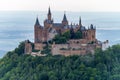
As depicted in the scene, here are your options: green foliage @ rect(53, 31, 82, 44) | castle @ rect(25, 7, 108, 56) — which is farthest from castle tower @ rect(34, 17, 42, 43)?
green foliage @ rect(53, 31, 82, 44)

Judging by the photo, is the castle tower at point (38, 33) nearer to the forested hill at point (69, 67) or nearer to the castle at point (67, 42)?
the castle at point (67, 42)

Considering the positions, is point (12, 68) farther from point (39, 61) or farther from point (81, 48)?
point (81, 48)

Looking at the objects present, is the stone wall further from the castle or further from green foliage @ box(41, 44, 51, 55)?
green foliage @ box(41, 44, 51, 55)

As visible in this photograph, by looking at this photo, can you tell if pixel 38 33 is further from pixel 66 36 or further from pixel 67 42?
pixel 67 42

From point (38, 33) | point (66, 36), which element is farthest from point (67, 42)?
point (38, 33)

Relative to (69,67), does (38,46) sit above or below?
above

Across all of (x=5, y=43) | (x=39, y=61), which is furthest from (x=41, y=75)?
(x=5, y=43)

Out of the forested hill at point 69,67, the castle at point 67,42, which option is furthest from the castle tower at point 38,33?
the forested hill at point 69,67

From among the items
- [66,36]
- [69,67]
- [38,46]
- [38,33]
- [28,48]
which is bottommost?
[69,67]
